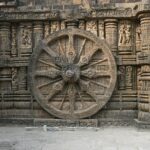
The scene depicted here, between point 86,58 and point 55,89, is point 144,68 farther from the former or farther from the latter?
point 55,89

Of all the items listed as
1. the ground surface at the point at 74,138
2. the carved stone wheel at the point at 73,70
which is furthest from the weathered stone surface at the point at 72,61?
the ground surface at the point at 74,138

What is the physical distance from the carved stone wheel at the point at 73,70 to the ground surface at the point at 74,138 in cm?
82

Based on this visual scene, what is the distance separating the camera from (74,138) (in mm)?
8172

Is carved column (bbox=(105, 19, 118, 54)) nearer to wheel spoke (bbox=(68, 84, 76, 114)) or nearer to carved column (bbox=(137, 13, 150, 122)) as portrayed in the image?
carved column (bbox=(137, 13, 150, 122))

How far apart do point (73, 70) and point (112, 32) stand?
1.59 m

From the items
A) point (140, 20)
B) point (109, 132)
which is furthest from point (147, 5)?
point (109, 132)

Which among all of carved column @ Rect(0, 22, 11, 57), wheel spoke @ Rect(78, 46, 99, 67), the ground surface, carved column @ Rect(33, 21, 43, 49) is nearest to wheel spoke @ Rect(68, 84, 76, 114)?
wheel spoke @ Rect(78, 46, 99, 67)

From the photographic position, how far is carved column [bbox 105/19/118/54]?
33.1 feet

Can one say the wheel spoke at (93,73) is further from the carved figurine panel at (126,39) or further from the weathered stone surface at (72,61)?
the carved figurine panel at (126,39)

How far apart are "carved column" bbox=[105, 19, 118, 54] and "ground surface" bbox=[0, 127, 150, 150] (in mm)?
2333

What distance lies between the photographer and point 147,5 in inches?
367

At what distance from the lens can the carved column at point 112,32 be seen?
10094 millimetres

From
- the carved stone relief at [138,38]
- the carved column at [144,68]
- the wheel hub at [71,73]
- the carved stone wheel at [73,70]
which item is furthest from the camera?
the carved stone relief at [138,38]

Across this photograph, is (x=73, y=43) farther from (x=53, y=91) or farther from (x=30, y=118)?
(x=30, y=118)
